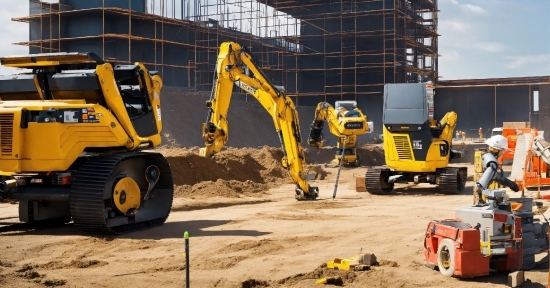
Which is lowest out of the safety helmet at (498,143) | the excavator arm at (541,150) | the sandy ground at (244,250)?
the sandy ground at (244,250)

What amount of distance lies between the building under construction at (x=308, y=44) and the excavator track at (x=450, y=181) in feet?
85.9

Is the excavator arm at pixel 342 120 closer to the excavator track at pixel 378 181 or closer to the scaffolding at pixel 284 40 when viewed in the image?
the excavator track at pixel 378 181

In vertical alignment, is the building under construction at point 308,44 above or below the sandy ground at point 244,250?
above

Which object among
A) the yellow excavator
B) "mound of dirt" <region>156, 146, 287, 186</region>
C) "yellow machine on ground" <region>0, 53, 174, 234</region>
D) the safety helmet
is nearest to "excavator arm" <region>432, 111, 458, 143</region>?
the yellow excavator

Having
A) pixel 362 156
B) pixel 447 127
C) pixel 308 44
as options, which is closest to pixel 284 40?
pixel 308 44

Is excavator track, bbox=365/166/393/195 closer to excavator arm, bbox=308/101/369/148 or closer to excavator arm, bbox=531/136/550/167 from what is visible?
excavator arm, bbox=308/101/369/148

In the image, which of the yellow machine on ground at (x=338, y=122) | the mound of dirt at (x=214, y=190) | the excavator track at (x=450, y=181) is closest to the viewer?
the mound of dirt at (x=214, y=190)

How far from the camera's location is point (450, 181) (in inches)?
832

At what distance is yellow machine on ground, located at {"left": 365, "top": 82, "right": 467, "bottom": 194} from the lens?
69.5 ft

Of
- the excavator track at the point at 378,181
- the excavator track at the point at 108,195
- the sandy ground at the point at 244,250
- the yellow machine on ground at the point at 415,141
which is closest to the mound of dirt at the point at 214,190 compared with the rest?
the sandy ground at the point at 244,250

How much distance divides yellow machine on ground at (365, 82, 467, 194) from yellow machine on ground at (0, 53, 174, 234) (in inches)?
356

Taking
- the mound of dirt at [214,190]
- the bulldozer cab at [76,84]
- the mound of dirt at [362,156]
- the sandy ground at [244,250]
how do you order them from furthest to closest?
the mound of dirt at [362,156], the mound of dirt at [214,190], the bulldozer cab at [76,84], the sandy ground at [244,250]

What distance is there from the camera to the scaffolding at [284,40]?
144ft

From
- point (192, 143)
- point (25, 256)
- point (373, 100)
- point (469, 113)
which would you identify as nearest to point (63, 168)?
point (25, 256)
